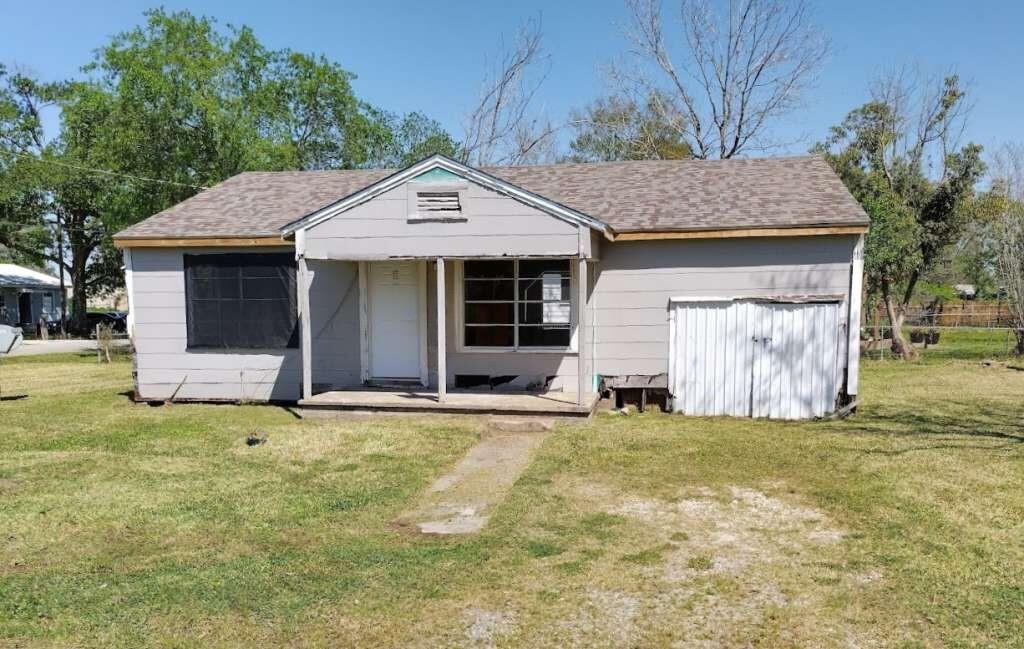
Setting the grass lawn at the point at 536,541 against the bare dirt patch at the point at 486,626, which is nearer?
the bare dirt patch at the point at 486,626

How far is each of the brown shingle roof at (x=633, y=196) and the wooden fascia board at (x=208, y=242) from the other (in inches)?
3.3

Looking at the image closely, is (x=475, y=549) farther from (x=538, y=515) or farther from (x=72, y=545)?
(x=72, y=545)

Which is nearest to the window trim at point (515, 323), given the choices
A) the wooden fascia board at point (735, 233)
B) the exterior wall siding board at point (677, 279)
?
the exterior wall siding board at point (677, 279)

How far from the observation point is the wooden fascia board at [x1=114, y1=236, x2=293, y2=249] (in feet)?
37.2

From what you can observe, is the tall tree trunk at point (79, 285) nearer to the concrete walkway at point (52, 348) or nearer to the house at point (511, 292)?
the concrete walkway at point (52, 348)

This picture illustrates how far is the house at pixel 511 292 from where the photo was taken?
9.98 metres

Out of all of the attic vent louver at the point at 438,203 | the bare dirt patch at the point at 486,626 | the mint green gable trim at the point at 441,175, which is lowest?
the bare dirt patch at the point at 486,626

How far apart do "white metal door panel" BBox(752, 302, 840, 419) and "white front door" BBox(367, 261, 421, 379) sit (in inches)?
206

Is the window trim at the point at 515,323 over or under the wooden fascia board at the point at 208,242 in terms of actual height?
under

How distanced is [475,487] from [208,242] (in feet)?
23.0

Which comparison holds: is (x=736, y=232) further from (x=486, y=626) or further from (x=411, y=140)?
(x=411, y=140)

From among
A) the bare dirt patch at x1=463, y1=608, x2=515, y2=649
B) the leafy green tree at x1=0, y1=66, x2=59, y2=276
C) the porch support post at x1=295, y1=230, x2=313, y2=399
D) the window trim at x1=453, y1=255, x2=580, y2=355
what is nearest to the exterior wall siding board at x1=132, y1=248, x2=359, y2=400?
the porch support post at x1=295, y1=230, x2=313, y2=399

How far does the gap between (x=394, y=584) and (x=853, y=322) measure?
26.4 ft

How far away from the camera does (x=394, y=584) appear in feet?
14.9
